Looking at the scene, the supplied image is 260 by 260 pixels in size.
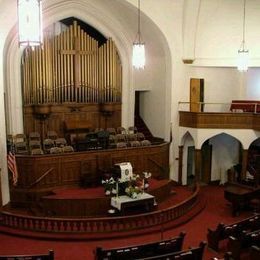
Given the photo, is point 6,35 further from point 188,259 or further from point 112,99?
point 188,259

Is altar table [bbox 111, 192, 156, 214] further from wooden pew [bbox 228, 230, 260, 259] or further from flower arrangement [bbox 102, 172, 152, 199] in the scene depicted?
wooden pew [bbox 228, 230, 260, 259]

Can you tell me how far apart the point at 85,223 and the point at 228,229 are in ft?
13.4

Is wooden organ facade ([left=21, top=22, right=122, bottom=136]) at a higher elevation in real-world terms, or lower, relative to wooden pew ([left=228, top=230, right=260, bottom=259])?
higher

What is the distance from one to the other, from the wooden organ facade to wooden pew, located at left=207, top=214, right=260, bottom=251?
880 centimetres

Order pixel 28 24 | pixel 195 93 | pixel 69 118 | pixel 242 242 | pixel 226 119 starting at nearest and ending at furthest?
1. pixel 28 24
2. pixel 242 242
3. pixel 226 119
4. pixel 69 118
5. pixel 195 93

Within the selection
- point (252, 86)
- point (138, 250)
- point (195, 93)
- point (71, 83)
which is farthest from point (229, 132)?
point (138, 250)

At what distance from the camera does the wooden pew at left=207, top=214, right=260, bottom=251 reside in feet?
32.7

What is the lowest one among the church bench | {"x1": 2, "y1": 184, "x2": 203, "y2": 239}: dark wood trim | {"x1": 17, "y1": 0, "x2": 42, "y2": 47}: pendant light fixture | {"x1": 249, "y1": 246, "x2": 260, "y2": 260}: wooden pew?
{"x1": 2, "y1": 184, "x2": 203, "y2": 239}: dark wood trim

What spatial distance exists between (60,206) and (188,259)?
6148 millimetres

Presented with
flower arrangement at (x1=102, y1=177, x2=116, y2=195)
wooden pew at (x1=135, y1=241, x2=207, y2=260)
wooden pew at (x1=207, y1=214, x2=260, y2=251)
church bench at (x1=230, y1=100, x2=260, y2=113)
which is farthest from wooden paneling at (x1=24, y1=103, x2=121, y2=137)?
wooden pew at (x1=135, y1=241, x2=207, y2=260)

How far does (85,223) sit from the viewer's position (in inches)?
447

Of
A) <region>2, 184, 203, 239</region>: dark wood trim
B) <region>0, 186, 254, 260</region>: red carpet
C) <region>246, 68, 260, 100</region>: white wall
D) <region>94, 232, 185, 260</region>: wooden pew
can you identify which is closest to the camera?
<region>94, 232, 185, 260</region>: wooden pew

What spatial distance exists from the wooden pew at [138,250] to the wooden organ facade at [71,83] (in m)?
9.31

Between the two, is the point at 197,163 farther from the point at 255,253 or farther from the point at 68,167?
the point at 255,253
